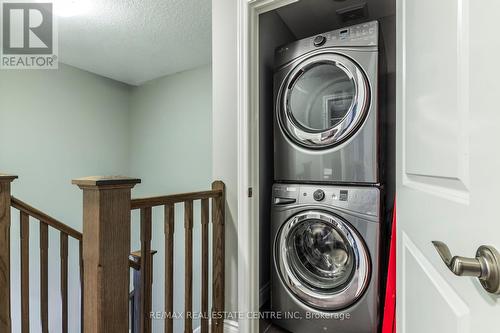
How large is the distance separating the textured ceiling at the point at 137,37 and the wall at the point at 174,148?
0.87 ft

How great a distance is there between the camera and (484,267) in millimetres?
387

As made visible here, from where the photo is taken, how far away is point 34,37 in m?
2.35

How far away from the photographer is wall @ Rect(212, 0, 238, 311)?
159 cm

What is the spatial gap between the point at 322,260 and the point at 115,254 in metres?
1.23

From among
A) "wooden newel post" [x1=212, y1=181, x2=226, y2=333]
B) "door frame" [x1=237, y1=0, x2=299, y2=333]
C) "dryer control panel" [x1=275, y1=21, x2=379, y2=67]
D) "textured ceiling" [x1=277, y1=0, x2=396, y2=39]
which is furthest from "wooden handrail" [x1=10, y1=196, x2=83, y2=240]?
"textured ceiling" [x1=277, y1=0, x2=396, y2=39]

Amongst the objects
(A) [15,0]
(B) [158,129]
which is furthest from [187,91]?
(A) [15,0]

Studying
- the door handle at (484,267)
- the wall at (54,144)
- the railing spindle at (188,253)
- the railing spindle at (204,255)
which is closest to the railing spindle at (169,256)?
the railing spindle at (188,253)

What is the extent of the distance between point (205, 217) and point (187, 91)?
232cm

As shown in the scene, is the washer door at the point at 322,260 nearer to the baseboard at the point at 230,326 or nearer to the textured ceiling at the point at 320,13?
the baseboard at the point at 230,326

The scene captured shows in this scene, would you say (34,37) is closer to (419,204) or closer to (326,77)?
(326,77)

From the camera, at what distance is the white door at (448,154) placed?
0.41 m

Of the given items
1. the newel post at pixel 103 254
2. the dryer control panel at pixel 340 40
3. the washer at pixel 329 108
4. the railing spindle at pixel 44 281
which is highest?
the dryer control panel at pixel 340 40

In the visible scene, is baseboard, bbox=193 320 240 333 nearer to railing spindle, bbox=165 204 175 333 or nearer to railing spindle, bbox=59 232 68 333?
railing spindle, bbox=165 204 175 333

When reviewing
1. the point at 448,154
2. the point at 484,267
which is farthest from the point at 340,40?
the point at 484,267
